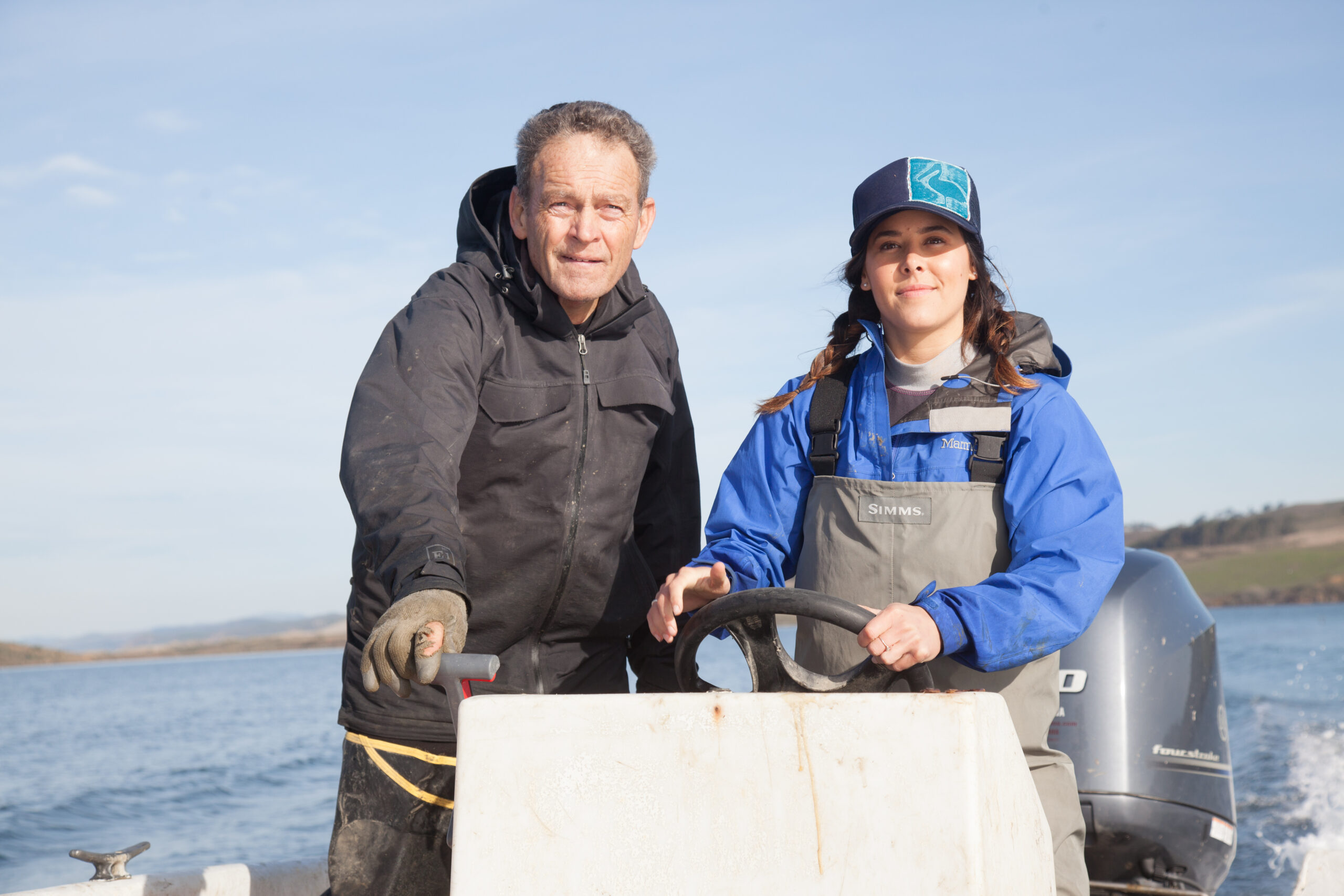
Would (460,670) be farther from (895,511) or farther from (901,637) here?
(895,511)

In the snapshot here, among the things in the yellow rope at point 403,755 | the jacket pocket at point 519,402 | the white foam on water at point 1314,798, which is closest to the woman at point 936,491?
the jacket pocket at point 519,402

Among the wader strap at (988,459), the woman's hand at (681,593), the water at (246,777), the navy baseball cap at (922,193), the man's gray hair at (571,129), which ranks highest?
the man's gray hair at (571,129)

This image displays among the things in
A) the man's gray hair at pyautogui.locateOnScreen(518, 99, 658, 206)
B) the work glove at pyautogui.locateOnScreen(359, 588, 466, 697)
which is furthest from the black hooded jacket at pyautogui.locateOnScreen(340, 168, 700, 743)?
the work glove at pyautogui.locateOnScreen(359, 588, 466, 697)

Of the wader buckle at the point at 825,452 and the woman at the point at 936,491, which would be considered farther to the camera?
the wader buckle at the point at 825,452

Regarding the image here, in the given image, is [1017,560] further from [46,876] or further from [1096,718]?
[46,876]

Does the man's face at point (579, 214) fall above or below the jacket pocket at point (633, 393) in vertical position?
above

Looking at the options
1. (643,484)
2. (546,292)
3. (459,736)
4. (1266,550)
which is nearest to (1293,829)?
(643,484)

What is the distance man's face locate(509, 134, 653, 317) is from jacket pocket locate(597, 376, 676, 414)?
220mm

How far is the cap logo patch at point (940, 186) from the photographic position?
7.52 feet

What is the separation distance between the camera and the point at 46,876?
9.45 metres

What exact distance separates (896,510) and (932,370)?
36 centimetres

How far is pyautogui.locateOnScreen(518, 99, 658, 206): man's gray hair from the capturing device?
2.60 metres

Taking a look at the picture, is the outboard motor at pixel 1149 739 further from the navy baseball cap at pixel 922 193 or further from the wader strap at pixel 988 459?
the navy baseball cap at pixel 922 193

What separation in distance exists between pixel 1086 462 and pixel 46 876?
10396 mm
